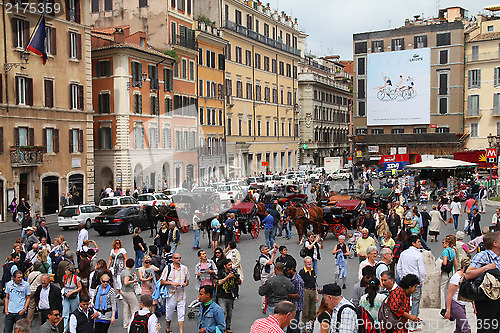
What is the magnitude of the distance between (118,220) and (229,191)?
36.2 ft

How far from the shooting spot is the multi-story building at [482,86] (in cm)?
6706

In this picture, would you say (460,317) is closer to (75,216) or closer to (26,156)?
(75,216)

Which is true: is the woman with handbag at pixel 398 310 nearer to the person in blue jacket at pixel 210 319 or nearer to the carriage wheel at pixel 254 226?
the person in blue jacket at pixel 210 319

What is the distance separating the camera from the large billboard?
7181cm

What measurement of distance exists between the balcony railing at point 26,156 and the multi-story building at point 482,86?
175 feet

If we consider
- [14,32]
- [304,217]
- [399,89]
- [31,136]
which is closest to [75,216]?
[31,136]

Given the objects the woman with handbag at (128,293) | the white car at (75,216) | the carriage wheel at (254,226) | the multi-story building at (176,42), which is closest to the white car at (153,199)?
the white car at (75,216)

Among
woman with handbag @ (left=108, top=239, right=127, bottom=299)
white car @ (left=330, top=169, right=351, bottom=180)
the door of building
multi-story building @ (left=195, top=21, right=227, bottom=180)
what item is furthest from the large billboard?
woman with handbag @ (left=108, top=239, right=127, bottom=299)

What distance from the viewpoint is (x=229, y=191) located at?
33.7 metres

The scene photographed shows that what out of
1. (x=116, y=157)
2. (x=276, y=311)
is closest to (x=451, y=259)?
(x=276, y=311)

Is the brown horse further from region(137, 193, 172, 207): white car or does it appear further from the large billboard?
the large billboard

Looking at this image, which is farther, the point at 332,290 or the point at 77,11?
the point at 77,11

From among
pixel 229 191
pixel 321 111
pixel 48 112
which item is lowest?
pixel 229 191

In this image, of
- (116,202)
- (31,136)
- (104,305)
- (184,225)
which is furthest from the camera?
(31,136)
